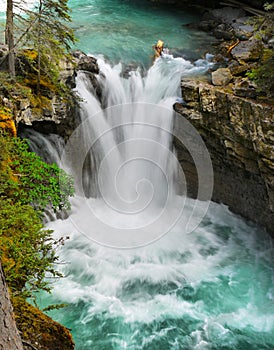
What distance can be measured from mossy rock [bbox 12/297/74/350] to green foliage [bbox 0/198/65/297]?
0.54 m

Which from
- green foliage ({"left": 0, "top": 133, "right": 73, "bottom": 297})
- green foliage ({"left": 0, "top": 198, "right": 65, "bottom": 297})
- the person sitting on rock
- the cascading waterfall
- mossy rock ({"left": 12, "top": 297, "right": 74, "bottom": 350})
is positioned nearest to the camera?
mossy rock ({"left": 12, "top": 297, "right": 74, "bottom": 350})

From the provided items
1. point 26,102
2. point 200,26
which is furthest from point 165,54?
point 26,102

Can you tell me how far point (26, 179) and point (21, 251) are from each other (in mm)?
2444

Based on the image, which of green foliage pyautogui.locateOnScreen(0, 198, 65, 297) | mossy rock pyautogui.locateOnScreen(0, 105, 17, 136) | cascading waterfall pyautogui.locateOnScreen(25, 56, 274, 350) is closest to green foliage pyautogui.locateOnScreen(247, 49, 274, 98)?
cascading waterfall pyautogui.locateOnScreen(25, 56, 274, 350)

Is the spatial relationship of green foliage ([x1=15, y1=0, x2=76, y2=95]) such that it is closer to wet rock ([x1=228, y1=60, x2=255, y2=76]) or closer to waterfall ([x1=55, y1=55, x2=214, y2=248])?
waterfall ([x1=55, y1=55, x2=214, y2=248])

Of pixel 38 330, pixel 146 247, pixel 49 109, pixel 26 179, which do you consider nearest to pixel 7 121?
pixel 26 179

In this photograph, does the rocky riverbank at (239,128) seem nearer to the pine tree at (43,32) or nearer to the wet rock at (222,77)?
the wet rock at (222,77)

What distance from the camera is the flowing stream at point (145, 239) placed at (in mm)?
8562

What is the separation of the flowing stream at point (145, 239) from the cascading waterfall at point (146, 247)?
0.03m

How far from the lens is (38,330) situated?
4.15 metres

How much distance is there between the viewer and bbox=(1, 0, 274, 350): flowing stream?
28.1 ft

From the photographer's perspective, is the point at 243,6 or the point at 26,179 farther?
the point at 243,6

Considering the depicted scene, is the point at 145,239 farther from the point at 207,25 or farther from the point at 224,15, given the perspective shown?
the point at 224,15

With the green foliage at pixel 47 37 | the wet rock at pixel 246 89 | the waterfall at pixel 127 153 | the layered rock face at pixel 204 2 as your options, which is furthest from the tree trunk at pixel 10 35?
the layered rock face at pixel 204 2
